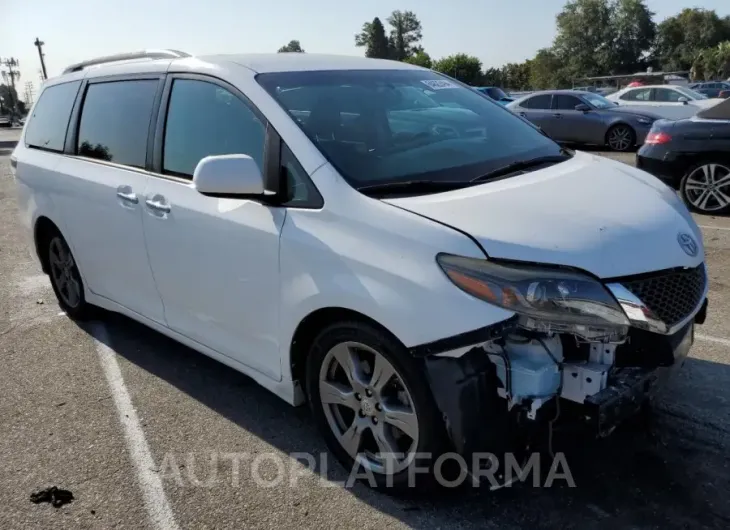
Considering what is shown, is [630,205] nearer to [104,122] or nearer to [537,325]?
[537,325]

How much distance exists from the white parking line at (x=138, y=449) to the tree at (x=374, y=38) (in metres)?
107

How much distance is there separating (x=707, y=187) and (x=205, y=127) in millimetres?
6303

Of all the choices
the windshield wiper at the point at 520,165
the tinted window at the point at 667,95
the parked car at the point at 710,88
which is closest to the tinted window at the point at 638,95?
the tinted window at the point at 667,95

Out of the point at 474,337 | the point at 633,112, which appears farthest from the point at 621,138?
the point at 474,337

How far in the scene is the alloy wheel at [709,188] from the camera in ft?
24.8

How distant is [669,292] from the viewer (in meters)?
2.56

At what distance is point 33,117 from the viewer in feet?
17.7

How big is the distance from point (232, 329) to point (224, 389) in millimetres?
776

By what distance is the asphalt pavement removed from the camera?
2.76m

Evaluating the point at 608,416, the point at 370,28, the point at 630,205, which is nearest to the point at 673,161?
the point at 630,205

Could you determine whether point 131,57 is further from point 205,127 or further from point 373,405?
point 373,405

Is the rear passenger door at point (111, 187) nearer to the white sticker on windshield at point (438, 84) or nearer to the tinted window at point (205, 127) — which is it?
the tinted window at point (205, 127)

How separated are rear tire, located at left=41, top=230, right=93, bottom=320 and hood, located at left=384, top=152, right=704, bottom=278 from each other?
313cm

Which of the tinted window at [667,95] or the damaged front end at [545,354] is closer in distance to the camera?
the damaged front end at [545,354]
